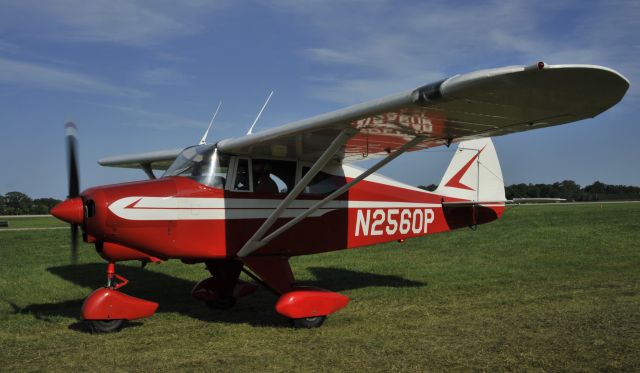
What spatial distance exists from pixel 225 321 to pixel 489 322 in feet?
10.5

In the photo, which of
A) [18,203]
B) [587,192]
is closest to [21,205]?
[18,203]

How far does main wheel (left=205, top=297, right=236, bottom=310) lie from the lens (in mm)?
7863

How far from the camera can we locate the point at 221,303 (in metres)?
7.86

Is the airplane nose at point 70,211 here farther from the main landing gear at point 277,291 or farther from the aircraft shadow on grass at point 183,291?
the main landing gear at point 277,291

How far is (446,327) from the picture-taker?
618cm

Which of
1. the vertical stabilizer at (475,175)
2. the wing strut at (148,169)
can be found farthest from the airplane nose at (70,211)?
the vertical stabilizer at (475,175)

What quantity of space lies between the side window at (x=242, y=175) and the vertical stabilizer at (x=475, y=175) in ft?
→ 11.7

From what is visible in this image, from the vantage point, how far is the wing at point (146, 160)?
975cm

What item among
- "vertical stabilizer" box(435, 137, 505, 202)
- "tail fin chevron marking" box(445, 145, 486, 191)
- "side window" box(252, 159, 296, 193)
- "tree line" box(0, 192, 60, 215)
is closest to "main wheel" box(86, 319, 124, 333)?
"side window" box(252, 159, 296, 193)

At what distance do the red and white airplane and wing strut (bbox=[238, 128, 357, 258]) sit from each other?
16mm

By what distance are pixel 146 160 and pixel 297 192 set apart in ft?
15.1

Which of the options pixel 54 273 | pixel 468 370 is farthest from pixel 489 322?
pixel 54 273

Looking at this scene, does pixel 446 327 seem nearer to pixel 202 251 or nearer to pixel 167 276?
pixel 202 251

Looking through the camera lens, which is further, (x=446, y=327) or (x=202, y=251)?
(x=202, y=251)
